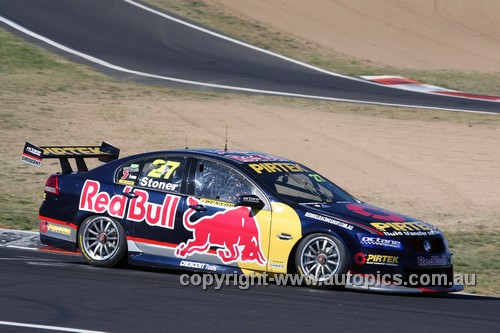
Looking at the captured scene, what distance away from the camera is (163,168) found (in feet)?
Answer: 36.1

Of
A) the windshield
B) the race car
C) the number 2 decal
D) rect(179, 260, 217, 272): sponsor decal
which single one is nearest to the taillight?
the race car

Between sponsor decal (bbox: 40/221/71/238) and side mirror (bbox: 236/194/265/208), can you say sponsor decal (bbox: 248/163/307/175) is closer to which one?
side mirror (bbox: 236/194/265/208)

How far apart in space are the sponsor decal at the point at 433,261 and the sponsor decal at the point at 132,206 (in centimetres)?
257

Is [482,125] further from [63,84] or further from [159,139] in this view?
[63,84]

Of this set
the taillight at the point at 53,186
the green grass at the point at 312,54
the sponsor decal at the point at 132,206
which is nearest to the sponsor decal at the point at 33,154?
the taillight at the point at 53,186

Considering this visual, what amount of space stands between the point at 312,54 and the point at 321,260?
1917 centimetres

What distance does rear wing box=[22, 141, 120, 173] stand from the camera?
1145 centimetres

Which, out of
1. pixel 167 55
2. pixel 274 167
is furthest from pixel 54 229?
pixel 167 55

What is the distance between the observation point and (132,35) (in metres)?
28.9

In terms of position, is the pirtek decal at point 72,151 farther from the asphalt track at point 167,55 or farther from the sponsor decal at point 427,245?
the asphalt track at point 167,55

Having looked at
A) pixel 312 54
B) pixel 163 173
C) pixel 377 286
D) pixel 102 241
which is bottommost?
pixel 377 286

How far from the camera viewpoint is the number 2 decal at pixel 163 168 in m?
11.0

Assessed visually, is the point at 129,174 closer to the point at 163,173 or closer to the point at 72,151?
the point at 163,173

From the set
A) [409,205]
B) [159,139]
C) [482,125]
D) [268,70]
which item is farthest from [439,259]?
[268,70]
